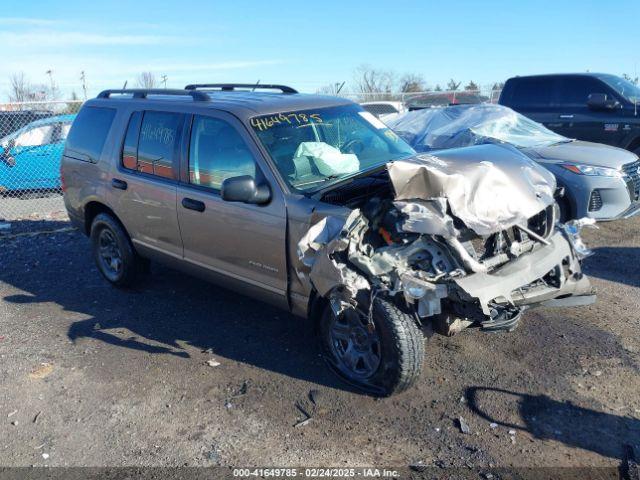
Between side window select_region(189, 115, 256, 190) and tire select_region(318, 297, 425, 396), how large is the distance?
1.28 metres

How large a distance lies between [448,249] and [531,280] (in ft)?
1.94

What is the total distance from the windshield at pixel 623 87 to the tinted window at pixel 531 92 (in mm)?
946

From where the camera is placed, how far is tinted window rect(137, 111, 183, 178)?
4.81 m

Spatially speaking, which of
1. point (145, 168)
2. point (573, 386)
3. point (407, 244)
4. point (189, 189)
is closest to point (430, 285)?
point (407, 244)

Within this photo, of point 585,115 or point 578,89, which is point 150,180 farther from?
point 578,89

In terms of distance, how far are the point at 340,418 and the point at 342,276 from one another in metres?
0.91

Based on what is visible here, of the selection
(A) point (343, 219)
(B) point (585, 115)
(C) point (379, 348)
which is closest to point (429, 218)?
(A) point (343, 219)

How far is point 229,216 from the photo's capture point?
14.1 feet

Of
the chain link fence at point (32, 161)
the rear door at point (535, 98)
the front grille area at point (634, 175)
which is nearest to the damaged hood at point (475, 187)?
the front grille area at point (634, 175)

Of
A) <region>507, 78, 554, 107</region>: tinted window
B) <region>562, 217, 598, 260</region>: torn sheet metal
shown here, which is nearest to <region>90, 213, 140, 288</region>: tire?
<region>562, 217, 598, 260</region>: torn sheet metal

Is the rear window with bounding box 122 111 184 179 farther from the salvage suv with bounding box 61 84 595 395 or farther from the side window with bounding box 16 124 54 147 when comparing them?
the side window with bounding box 16 124 54 147

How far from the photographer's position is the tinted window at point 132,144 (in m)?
5.20

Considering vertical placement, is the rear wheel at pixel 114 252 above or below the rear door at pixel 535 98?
below

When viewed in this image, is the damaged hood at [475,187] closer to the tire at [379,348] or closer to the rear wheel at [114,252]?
the tire at [379,348]
